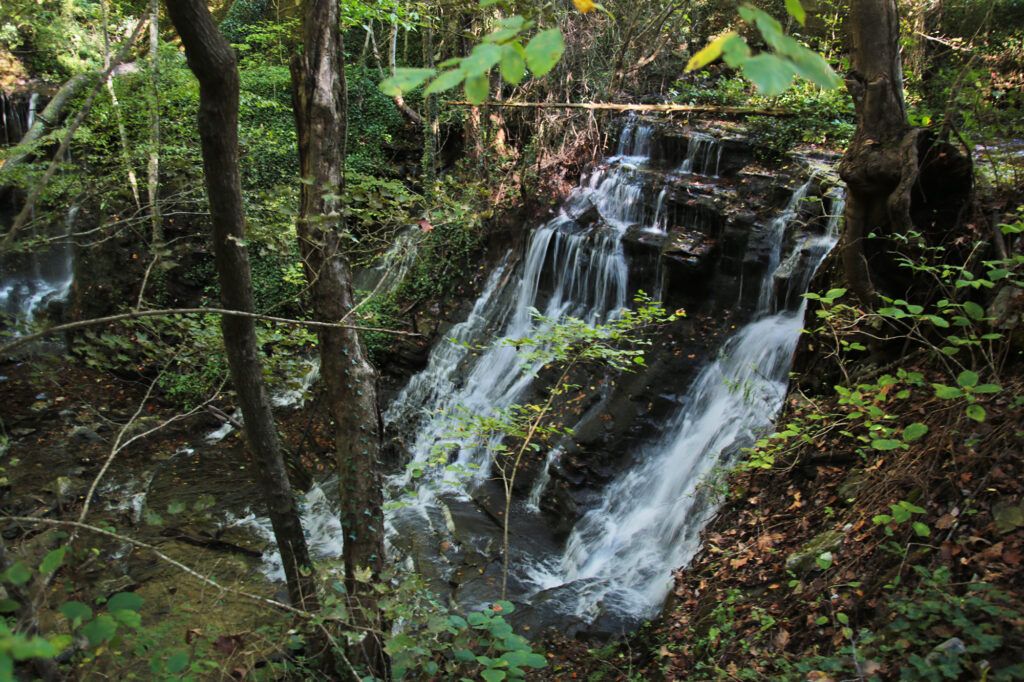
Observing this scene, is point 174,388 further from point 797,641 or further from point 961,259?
point 961,259

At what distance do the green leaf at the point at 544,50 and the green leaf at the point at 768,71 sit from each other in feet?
1.16

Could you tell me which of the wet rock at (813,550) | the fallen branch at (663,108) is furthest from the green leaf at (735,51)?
the fallen branch at (663,108)

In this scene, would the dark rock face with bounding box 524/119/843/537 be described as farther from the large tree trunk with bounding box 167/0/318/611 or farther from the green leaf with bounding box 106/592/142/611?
the green leaf with bounding box 106/592/142/611

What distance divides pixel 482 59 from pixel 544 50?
13cm

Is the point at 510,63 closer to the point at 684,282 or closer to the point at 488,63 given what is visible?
the point at 488,63

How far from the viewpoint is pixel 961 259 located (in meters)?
4.80

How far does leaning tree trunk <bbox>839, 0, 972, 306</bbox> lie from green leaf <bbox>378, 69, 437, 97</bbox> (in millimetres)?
4263

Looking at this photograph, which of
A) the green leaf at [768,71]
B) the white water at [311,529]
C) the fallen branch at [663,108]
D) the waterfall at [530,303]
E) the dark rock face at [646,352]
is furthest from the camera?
the fallen branch at [663,108]

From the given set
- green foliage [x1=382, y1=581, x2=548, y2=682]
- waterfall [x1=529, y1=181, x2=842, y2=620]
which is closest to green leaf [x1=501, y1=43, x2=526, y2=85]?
green foliage [x1=382, y1=581, x2=548, y2=682]

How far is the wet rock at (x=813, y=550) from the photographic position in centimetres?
410

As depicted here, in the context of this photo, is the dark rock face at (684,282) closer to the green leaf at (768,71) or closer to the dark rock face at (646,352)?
the dark rock face at (646,352)

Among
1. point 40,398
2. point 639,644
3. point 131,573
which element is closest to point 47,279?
point 40,398

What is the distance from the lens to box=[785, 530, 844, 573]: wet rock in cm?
410

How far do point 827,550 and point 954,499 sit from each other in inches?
33.1
